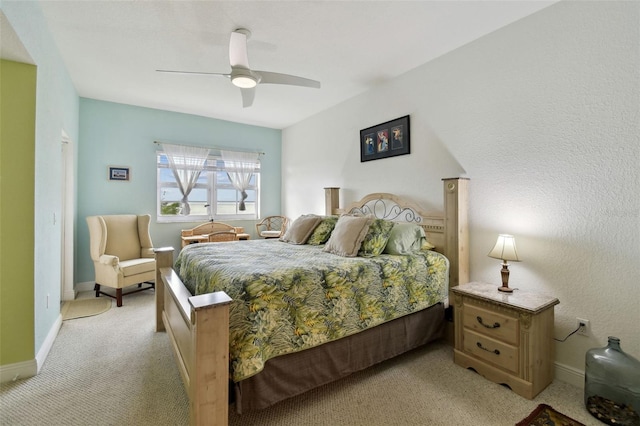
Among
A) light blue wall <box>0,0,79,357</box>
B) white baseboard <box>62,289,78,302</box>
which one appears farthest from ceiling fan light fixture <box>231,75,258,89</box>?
white baseboard <box>62,289,78,302</box>

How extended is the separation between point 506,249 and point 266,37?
2671 mm

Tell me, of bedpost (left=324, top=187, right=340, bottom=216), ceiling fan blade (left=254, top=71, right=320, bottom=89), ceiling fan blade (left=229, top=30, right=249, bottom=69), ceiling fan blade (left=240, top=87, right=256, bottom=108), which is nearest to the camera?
ceiling fan blade (left=229, top=30, right=249, bottom=69)

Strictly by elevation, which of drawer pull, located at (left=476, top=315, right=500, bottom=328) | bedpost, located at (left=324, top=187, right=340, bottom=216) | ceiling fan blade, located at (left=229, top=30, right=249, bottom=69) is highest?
ceiling fan blade, located at (left=229, top=30, right=249, bottom=69)

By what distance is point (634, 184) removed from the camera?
1840mm

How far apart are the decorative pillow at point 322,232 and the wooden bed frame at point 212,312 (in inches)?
26.9

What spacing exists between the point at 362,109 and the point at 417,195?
1485 mm

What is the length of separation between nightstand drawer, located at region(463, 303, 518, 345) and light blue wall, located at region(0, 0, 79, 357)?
10.7 feet

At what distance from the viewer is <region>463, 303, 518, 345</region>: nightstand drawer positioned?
2.00 meters

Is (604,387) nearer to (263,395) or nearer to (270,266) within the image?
(263,395)

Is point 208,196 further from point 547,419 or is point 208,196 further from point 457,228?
point 547,419

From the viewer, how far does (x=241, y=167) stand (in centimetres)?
551

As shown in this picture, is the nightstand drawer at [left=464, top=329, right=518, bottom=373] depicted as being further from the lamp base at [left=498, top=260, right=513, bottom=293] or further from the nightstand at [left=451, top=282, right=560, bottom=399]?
the lamp base at [left=498, top=260, right=513, bottom=293]

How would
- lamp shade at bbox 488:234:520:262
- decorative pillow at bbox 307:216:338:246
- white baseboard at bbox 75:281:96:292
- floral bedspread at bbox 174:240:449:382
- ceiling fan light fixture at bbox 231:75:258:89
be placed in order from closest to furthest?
floral bedspread at bbox 174:240:449:382 → lamp shade at bbox 488:234:520:262 → ceiling fan light fixture at bbox 231:75:258:89 → decorative pillow at bbox 307:216:338:246 → white baseboard at bbox 75:281:96:292

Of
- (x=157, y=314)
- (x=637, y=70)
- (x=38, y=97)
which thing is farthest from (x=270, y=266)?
(x=637, y=70)
